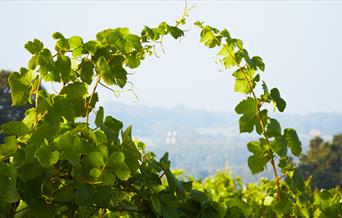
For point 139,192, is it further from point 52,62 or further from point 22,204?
point 52,62

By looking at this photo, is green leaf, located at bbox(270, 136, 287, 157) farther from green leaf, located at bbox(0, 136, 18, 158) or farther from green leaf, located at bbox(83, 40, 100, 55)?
green leaf, located at bbox(0, 136, 18, 158)

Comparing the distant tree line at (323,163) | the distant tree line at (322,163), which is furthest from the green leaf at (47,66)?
the distant tree line at (322,163)

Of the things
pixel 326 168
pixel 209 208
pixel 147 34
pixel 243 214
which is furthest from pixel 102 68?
pixel 326 168

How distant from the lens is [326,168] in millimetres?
57625

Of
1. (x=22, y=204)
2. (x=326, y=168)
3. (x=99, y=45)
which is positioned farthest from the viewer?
(x=326, y=168)

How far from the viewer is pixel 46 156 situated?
1341 millimetres

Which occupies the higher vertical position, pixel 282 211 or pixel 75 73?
pixel 75 73

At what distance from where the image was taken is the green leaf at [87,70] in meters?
1.75

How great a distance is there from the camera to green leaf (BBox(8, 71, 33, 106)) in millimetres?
1654

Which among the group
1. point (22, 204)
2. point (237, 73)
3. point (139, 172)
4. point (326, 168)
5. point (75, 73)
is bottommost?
point (326, 168)

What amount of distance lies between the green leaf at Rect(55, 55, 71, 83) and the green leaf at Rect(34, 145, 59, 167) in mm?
306

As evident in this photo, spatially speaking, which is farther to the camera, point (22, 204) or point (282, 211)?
point (282, 211)

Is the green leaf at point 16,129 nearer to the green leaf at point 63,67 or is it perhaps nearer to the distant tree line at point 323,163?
Answer: the green leaf at point 63,67

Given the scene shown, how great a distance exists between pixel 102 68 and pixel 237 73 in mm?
445
